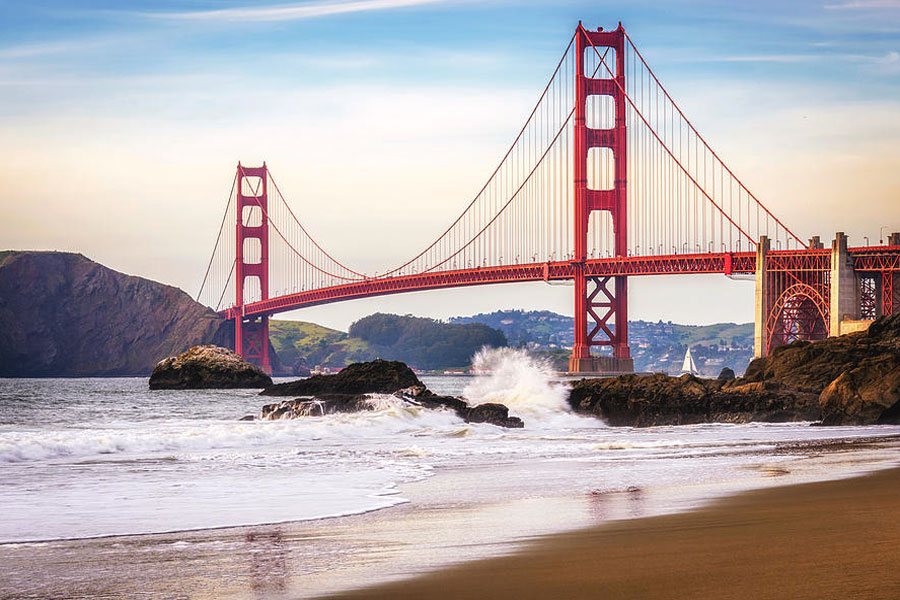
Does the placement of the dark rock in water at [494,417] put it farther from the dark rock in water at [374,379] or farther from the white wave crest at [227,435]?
the dark rock in water at [374,379]

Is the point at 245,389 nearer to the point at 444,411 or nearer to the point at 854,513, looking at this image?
the point at 444,411

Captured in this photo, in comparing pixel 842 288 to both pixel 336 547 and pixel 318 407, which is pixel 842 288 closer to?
pixel 318 407

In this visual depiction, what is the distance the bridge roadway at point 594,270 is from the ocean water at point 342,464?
31661mm

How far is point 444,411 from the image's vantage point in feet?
83.8

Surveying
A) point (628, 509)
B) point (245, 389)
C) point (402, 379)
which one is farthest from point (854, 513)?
point (245, 389)

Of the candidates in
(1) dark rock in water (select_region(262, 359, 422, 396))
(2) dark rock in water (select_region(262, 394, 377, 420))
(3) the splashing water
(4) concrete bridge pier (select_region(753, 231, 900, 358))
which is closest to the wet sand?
(3) the splashing water

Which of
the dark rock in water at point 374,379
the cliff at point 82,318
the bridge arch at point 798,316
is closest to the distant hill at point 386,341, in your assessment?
the cliff at point 82,318

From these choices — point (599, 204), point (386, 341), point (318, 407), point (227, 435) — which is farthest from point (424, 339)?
point (227, 435)

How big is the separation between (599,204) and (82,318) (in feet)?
262

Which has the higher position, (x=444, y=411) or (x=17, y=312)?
(x=17, y=312)

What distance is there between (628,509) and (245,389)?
184 feet

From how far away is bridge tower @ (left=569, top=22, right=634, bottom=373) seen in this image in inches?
2692

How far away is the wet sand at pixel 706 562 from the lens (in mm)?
5715

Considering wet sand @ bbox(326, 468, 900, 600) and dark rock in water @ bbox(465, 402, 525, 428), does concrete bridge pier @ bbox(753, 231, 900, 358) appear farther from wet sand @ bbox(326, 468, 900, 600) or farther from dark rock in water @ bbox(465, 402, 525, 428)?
wet sand @ bbox(326, 468, 900, 600)
